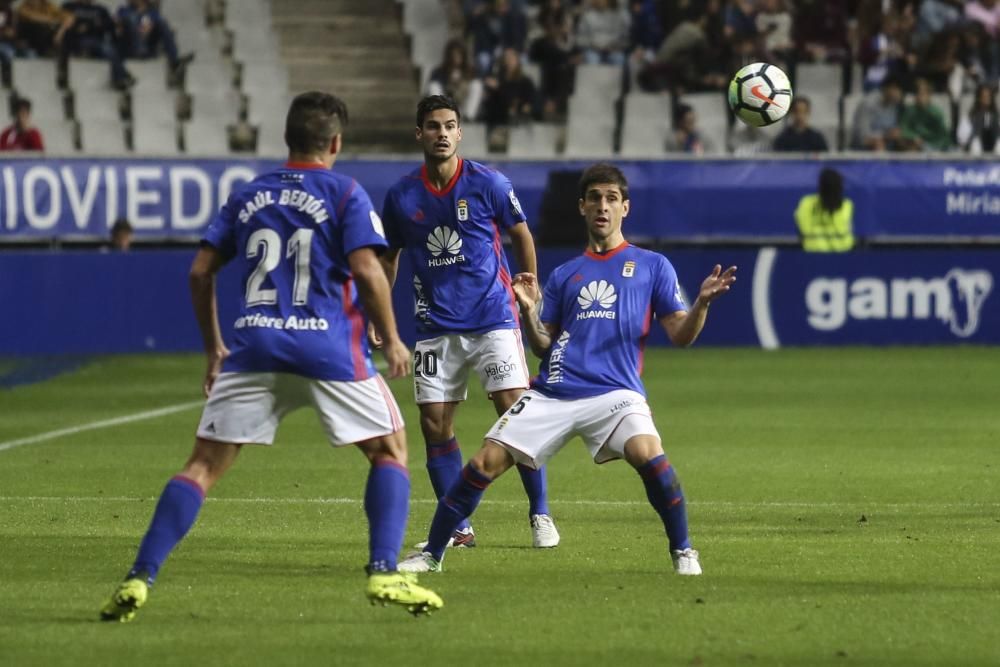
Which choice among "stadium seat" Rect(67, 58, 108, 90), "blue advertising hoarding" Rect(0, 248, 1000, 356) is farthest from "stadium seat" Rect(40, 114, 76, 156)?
"blue advertising hoarding" Rect(0, 248, 1000, 356)

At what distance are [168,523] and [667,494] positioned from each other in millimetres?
2135

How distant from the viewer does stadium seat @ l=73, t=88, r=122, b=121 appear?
2522 centimetres

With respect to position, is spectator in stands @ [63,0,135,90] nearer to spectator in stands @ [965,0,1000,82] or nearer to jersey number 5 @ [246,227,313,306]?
spectator in stands @ [965,0,1000,82]

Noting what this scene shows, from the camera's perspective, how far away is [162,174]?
22.6 m

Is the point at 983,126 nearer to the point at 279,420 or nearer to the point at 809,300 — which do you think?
the point at 809,300

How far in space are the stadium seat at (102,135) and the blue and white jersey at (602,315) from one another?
56.6 feet

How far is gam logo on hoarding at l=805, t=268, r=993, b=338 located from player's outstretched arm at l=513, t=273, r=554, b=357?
555 inches

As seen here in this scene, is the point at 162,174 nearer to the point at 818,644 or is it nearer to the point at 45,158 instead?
the point at 45,158

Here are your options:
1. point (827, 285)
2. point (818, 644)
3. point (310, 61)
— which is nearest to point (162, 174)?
point (310, 61)

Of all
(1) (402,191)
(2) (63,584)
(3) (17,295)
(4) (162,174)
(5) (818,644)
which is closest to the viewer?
(5) (818,644)

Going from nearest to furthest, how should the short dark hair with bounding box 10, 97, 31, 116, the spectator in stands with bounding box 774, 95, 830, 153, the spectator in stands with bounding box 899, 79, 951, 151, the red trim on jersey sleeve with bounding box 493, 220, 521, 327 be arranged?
the red trim on jersey sleeve with bounding box 493, 220, 521, 327 < the short dark hair with bounding box 10, 97, 31, 116 < the spectator in stands with bounding box 774, 95, 830, 153 < the spectator in stands with bounding box 899, 79, 951, 151

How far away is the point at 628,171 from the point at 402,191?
13613 millimetres

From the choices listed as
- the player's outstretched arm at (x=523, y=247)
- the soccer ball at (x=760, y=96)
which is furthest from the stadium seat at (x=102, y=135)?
the player's outstretched arm at (x=523, y=247)

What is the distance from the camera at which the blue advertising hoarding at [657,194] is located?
22438 mm
